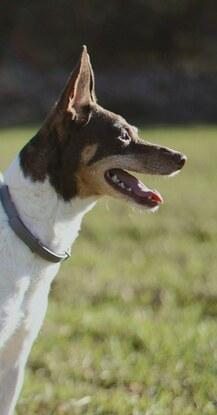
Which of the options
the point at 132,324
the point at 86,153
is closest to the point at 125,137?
the point at 86,153

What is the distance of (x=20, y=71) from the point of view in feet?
75.8

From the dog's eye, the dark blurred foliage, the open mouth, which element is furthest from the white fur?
the dark blurred foliage

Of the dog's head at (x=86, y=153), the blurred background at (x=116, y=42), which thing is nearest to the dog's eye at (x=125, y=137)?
the dog's head at (x=86, y=153)

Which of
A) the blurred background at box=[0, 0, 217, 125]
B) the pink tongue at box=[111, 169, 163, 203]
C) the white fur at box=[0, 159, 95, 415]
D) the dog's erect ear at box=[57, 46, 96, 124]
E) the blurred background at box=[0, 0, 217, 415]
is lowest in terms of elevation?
the blurred background at box=[0, 0, 217, 125]

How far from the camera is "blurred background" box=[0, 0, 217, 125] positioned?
22.8 m

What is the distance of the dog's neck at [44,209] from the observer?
400 centimetres

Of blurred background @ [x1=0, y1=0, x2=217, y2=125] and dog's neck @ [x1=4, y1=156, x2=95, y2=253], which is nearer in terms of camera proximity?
dog's neck @ [x1=4, y1=156, x2=95, y2=253]

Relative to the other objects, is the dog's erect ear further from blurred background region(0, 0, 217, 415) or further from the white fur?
blurred background region(0, 0, 217, 415)

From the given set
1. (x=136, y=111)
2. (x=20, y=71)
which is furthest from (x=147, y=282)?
(x=20, y=71)

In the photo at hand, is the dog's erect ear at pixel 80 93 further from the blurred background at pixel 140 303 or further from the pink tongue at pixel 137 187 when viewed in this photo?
the blurred background at pixel 140 303

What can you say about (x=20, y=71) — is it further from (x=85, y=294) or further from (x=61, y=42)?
(x=85, y=294)

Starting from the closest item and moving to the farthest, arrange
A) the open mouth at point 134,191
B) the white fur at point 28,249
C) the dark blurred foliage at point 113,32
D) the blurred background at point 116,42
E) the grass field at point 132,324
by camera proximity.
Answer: the white fur at point 28,249 → the open mouth at point 134,191 → the grass field at point 132,324 → the blurred background at point 116,42 → the dark blurred foliage at point 113,32

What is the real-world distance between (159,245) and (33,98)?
13591mm

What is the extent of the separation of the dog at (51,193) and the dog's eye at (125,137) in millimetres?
21
